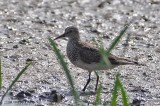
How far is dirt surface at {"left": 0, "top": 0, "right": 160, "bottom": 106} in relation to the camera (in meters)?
11.1

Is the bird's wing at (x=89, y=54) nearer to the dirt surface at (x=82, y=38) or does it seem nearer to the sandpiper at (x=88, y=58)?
the sandpiper at (x=88, y=58)

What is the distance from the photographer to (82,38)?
14164mm

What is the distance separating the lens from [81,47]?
11125mm

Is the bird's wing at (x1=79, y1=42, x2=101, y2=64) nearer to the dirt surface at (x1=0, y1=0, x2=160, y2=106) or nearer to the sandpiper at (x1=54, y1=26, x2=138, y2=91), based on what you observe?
the sandpiper at (x1=54, y1=26, x2=138, y2=91)

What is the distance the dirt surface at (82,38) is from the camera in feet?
36.3

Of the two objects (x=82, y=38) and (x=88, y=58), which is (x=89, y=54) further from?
(x=82, y=38)

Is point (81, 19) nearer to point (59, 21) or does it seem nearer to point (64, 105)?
point (59, 21)

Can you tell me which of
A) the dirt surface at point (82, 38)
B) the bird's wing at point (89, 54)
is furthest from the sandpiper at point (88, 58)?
the dirt surface at point (82, 38)

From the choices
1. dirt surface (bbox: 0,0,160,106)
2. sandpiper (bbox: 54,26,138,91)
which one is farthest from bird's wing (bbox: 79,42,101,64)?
dirt surface (bbox: 0,0,160,106)

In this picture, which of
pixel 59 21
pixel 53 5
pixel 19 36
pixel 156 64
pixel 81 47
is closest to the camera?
pixel 81 47

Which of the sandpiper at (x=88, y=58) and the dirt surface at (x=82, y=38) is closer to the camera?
the sandpiper at (x=88, y=58)

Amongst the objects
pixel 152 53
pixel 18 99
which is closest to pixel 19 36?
pixel 152 53

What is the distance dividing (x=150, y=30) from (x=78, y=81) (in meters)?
3.88

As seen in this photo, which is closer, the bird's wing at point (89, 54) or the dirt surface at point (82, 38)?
the bird's wing at point (89, 54)
